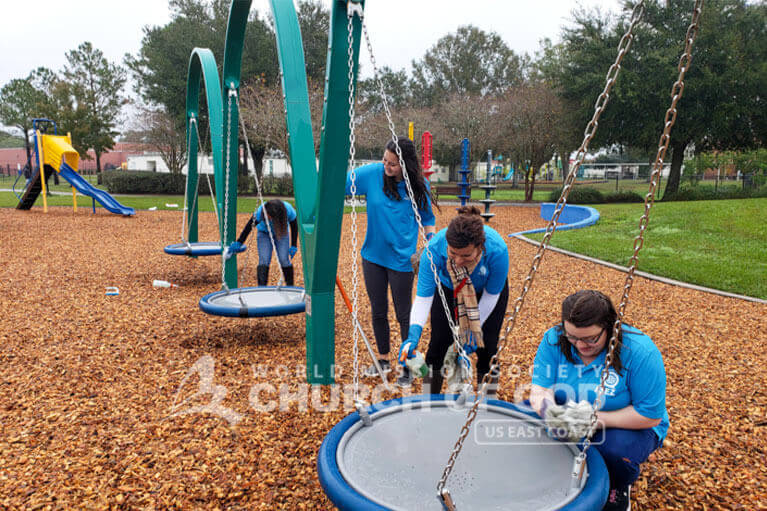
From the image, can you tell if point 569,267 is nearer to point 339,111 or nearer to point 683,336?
point 683,336

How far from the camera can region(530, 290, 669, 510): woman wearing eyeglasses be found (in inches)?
77.8

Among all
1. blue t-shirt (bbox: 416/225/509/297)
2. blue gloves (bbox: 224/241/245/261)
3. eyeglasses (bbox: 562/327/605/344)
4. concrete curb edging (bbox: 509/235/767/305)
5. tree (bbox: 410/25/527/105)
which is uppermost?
Result: tree (bbox: 410/25/527/105)

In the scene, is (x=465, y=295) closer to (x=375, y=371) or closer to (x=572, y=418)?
(x=572, y=418)

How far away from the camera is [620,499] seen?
2.14m

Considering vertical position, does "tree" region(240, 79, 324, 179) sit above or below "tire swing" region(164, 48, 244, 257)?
above

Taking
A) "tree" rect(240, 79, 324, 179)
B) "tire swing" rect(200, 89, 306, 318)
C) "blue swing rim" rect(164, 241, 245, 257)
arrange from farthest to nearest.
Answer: "tree" rect(240, 79, 324, 179) → "blue swing rim" rect(164, 241, 245, 257) → "tire swing" rect(200, 89, 306, 318)

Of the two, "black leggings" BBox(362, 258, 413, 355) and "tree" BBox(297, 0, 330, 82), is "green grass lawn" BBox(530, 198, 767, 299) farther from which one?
"tree" BBox(297, 0, 330, 82)

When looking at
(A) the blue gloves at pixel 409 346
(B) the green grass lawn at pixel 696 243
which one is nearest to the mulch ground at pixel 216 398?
(A) the blue gloves at pixel 409 346

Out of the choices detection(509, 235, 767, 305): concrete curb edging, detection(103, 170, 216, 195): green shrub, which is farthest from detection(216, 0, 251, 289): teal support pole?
detection(103, 170, 216, 195): green shrub

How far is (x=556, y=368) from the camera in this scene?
7.14 feet

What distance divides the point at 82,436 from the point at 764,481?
3654mm

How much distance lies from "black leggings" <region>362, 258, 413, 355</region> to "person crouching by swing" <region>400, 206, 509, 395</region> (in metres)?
0.45

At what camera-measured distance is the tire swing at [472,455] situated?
174 cm

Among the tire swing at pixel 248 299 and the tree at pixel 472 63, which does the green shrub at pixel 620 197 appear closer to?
the tire swing at pixel 248 299
